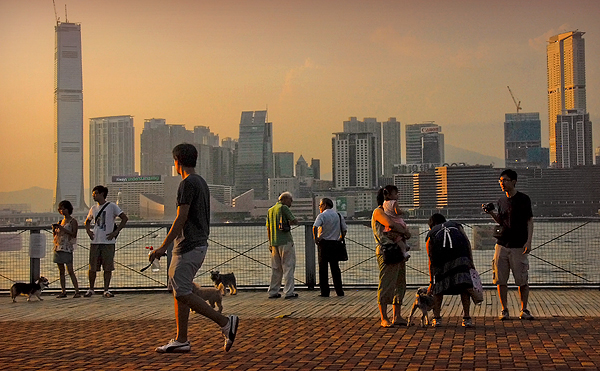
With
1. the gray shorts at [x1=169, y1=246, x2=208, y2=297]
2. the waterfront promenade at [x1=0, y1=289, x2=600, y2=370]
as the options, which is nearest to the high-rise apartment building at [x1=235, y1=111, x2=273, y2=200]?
the waterfront promenade at [x1=0, y1=289, x2=600, y2=370]

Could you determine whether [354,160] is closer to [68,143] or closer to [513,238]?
[68,143]

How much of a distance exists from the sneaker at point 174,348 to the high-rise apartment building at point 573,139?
100537mm

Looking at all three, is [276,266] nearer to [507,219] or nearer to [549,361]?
[507,219]

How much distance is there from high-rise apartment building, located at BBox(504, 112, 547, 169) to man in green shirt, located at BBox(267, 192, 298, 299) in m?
97.6

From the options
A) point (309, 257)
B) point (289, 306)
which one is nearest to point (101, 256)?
point (309, 257)

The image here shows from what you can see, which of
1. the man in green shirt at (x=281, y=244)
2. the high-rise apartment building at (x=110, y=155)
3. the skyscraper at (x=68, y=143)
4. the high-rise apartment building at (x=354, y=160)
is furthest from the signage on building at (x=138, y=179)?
the man in green shirt at (x=281, y=244)

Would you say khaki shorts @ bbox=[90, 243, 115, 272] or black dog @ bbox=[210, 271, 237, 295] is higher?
khaki shorts @ bbox=[90, 243, 115, 272]

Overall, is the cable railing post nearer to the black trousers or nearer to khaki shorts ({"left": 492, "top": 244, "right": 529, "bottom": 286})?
the black trousers

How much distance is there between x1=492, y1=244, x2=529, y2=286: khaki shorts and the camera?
353 inches

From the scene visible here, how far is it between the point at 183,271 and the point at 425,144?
14190cm

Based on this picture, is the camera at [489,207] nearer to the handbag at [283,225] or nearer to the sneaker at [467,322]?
the sneaker at [467,322]

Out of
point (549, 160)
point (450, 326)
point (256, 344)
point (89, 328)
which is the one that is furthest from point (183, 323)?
point (549, 160)

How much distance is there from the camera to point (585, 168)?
9662cm

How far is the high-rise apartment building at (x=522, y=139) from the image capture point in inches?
4528
